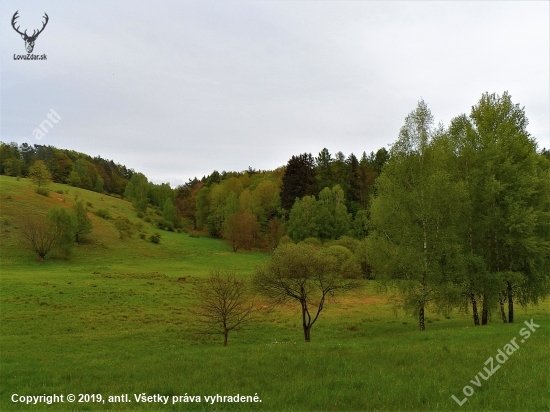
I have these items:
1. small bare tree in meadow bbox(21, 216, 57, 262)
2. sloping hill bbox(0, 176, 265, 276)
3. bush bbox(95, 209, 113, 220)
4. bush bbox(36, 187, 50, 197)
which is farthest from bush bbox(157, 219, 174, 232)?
small bare tree in meadow bbox(21, 216, 57, 262)

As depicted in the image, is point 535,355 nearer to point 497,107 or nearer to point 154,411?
point 154,411

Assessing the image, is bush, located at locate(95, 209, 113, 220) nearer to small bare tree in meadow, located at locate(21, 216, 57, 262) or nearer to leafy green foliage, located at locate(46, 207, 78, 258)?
leafy green foliage, located at locate(46, 207, 78, 258)

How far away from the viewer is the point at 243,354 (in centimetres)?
1633

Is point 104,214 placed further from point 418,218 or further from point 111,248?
point 418,218

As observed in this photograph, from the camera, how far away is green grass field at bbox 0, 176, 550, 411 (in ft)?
33.0

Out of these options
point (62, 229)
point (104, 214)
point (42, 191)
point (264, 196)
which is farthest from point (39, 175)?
point (264, 196)

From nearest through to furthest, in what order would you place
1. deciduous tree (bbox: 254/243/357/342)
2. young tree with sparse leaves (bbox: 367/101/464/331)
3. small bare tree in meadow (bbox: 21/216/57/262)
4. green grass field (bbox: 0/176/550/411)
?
green grass field (bbox: 0/176/550/411) → deciduous tree (bbox: 254/243/357/342) → young tree with sparse leaves (bbox: 367/101/464/331) → small bare tree in meadow (bbox: 21/216/57/262)

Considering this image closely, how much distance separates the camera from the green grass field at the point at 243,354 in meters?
10.1

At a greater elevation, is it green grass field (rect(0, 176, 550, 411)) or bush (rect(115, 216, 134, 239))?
bush (rect(115, 216, 134, 239))

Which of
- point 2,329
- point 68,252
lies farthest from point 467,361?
point 68,252

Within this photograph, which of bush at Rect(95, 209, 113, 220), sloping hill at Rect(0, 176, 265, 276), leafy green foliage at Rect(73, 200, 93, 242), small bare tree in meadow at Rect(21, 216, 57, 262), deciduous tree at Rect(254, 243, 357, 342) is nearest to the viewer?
deciduous tree at Rect(254, 243, 357, 342)

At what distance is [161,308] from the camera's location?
37219mm

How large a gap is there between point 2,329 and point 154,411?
2513 cm

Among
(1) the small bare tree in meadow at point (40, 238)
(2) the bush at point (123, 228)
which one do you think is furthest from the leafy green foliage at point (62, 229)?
(2) the bush at point (123, 228)
